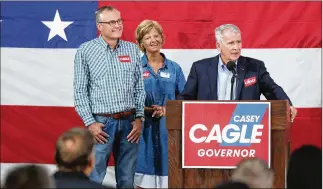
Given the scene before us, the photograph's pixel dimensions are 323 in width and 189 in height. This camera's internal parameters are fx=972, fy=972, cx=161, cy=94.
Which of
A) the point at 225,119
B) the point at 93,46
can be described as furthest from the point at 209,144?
the point at 93,46

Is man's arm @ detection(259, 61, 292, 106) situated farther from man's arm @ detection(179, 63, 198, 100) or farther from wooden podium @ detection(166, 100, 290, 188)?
wooden podium @ detection(166, 100, 290, 188)

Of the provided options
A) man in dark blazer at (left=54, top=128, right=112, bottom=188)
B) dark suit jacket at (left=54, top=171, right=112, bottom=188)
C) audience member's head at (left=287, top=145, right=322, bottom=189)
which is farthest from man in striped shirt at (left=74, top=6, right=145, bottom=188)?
dark suit jacket at (left=54, top=171, right=112, bottom=188)

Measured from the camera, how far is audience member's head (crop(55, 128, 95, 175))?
15.2 ft

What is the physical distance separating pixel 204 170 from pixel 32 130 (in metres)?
2.71

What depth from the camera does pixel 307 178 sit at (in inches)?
223

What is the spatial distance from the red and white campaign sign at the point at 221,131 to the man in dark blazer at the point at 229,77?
0.64m

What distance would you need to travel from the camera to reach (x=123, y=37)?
8109mm

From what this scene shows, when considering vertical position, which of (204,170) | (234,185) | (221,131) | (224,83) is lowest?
(204,170)

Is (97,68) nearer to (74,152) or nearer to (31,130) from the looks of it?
(31,130)

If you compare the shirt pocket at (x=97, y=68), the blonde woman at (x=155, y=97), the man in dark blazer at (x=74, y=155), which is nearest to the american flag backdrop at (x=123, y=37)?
the blonde woman at (x=155, y=97)

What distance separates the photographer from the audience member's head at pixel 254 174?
4.40m

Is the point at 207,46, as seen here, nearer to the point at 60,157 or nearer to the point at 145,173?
the point at 145,173

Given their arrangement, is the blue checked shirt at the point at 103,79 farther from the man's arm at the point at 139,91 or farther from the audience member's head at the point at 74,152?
the audience member's head at the point at 74,152

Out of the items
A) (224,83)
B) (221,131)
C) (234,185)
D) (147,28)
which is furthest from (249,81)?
(234,185)
